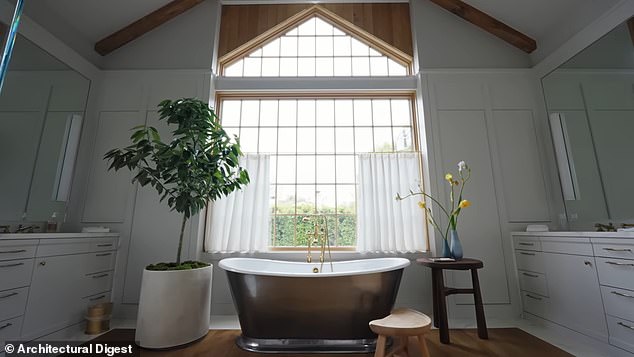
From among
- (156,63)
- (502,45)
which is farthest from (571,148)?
(156,63)

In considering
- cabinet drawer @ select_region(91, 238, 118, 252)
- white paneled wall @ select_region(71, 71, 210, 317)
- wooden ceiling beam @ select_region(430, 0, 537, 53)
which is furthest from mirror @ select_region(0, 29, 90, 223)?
wooden ceiling beam @ select_region(430, 0, 537, 53)

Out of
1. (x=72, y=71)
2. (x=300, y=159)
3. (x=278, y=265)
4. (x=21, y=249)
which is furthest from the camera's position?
(x=300, y=159)

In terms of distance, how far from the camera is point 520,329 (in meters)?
2.15

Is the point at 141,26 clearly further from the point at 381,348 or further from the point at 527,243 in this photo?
the point at 527,243

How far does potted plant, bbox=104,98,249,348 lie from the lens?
72.2 inches

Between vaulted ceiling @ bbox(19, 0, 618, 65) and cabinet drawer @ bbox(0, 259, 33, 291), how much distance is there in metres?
2.09

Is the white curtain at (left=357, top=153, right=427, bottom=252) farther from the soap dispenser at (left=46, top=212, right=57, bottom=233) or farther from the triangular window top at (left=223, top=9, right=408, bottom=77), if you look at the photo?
the soap dispenser at (left=46, top=212, right=57, bottom=233)

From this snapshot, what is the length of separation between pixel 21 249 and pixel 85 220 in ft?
3.16

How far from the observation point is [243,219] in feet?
8.95

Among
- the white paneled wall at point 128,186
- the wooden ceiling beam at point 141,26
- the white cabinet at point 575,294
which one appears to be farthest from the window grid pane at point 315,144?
the white cabinet at point 575,294

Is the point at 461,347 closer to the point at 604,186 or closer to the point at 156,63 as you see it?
the point at 604,186

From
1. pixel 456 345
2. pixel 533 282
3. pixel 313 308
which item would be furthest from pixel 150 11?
pixel 533 282

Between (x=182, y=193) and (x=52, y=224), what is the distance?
4.40ft

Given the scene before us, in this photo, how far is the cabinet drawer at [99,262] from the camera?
2248 millimetres
